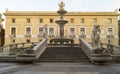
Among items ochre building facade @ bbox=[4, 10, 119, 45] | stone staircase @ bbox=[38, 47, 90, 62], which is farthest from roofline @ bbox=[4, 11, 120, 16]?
stone staircase @ bbox=[38, 47, 90, 62]

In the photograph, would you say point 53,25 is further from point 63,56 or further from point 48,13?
point 63,56

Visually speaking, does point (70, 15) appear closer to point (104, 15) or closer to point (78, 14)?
point (78, 14)

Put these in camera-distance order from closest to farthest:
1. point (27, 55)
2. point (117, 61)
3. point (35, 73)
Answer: point (35, 73), point (27, 55), point (117, 61)

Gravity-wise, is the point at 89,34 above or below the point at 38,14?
below

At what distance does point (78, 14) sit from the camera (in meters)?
80.6

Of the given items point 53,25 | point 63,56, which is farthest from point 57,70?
point 53,25

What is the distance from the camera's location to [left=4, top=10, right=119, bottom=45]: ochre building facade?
80.8 m

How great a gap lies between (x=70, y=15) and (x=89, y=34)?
7464mm

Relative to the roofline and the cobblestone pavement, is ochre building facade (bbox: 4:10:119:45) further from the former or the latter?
the cobblestone pavement

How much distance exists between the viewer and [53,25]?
3221 inches

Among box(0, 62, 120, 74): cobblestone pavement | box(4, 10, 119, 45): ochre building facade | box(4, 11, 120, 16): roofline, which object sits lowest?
box(0, 62, 120, 74): cobblestone pavement

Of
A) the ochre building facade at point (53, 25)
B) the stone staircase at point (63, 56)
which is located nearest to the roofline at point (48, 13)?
the ochre building facade at point (53, 25)

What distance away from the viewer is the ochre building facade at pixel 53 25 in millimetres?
80750

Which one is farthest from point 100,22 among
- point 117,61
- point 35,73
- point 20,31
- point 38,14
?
point 35,73
